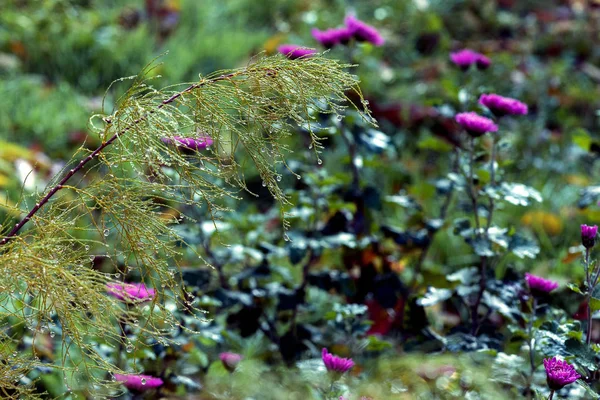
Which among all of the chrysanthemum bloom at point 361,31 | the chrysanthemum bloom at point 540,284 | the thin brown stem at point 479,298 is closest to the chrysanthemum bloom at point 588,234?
the chrysanthemum bloom at point 540,284

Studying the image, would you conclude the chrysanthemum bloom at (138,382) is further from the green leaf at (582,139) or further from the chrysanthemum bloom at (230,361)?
the green leaf at (582,139)

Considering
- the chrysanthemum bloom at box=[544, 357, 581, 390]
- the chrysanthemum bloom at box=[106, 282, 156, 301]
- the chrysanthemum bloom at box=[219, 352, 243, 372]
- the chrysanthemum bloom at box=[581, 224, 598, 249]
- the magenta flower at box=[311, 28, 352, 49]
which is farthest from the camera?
the magenta flower at box=[311, 28, 352, 49]

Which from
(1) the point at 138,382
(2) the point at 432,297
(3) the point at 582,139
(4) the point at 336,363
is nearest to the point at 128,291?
(1) the point at 138,382

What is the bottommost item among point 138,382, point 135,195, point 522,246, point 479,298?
point 479,298

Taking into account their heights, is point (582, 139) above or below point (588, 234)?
below

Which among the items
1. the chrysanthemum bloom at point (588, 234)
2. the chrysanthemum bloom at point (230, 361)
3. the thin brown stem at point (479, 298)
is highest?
the chrysanthemum bloom at point (588, 234)

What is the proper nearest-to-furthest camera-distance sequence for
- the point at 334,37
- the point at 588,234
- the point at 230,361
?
the point at 588,234
the point at 230,361
the point at 334,37

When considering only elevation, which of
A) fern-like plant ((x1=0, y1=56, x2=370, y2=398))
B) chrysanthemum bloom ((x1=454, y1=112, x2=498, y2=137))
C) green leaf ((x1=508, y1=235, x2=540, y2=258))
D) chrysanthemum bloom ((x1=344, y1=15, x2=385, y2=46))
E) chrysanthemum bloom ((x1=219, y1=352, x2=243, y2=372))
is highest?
fern-like plant ((x1=0, y1=56, x2=370, y2=398))

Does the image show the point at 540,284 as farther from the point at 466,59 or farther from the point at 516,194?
the point at 466,59

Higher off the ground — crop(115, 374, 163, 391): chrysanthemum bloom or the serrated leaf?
the serrated leaf

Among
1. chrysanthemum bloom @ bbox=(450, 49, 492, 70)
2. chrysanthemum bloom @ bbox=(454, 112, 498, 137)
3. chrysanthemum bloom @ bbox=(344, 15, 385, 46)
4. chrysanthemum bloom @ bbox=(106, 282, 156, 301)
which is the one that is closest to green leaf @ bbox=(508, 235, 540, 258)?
chrysanthemum bloom @ bbox=(454, 112, 498, 137)

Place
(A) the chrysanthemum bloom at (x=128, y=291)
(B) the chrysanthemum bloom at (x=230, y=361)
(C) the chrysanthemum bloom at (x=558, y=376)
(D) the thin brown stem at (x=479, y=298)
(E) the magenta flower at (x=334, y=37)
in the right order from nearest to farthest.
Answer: (A) the chrysanthemum bloom at (x=128, y=291) < (C) the chrysanthemum bloom at (x=558, y=376) < (B) the chrysanthemum bloom at (x=230, y=361) < (D) the thin brown stem at (x=479, y=298) < (E) the magenta flower at (x=334, y=37)

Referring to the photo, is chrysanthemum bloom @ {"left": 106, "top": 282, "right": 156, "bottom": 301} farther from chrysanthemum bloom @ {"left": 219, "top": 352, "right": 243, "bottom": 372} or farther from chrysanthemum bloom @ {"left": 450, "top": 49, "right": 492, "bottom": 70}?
chrysanthemum bloom @ {"left": 450, "top": 49, "right": 492, "bottom": 70}

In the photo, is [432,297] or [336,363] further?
[432,297]
